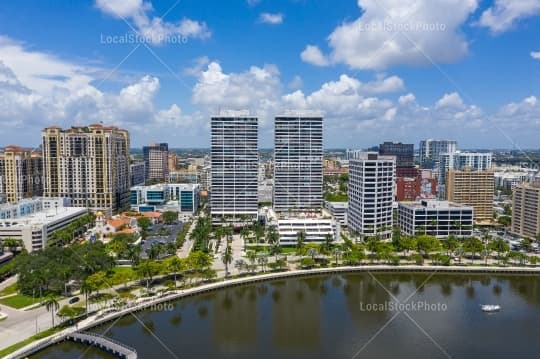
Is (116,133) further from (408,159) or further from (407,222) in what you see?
(408,159)

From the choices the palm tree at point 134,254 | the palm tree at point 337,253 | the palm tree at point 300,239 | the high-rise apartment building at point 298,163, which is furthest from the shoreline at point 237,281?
the high-rise apartment building at point 298,163

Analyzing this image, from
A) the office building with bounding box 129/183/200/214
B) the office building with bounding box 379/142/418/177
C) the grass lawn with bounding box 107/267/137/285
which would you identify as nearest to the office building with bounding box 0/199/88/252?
the office building with bounding box 129/183/200/214

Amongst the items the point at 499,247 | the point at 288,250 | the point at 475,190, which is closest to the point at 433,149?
the point at 475,190

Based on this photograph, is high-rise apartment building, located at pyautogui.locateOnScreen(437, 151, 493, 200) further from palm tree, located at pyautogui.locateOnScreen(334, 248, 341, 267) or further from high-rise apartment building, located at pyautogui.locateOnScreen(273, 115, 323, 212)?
palm tree, located at pyautogui.locateOnScreen(334, 248, 341, 267)

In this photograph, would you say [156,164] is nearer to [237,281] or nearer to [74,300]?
[237,281]

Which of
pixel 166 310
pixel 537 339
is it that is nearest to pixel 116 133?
pixel 166 310

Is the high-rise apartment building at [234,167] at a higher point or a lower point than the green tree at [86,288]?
higher

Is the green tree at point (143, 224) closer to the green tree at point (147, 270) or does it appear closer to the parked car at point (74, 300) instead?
the green tree at point (147, 270)
